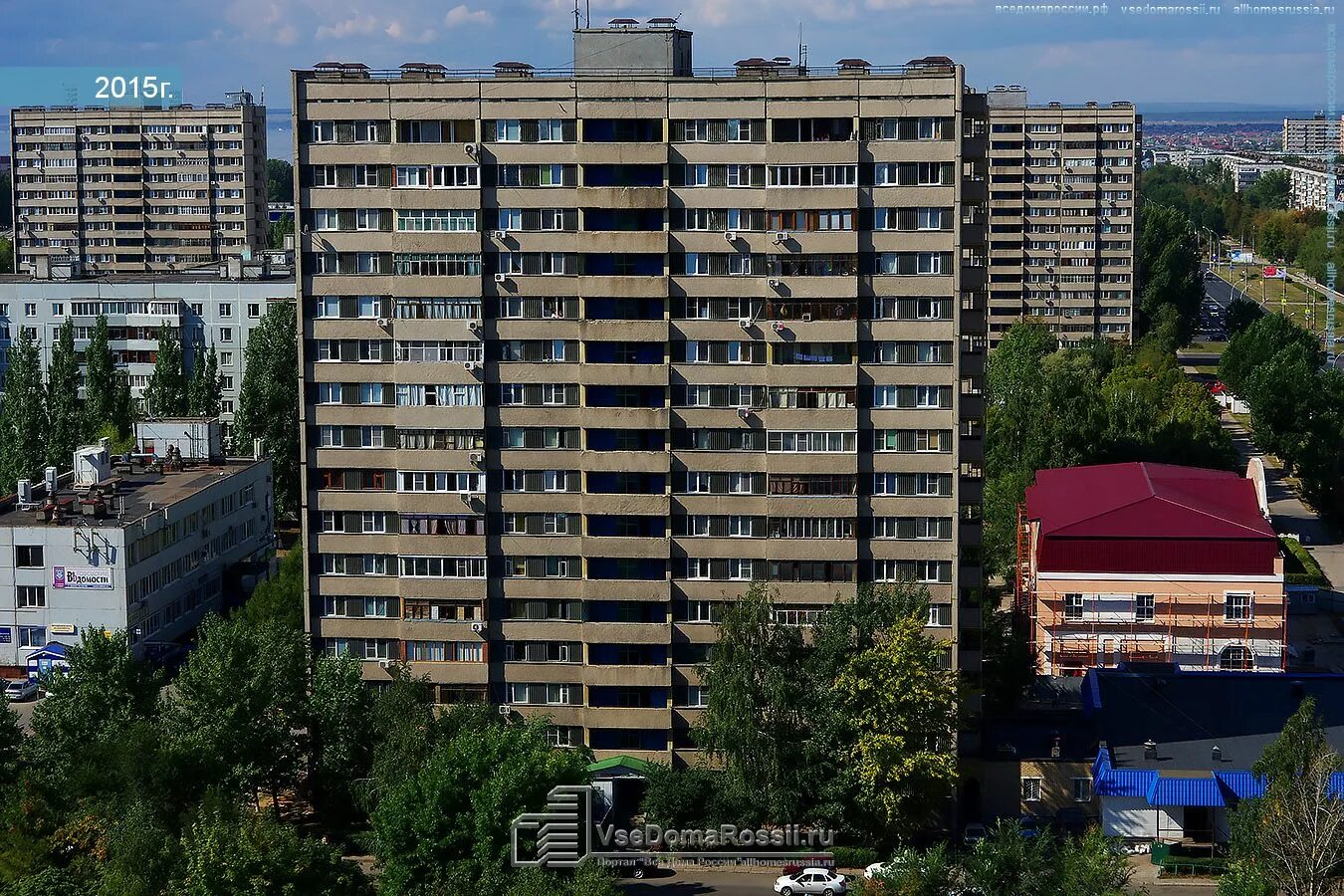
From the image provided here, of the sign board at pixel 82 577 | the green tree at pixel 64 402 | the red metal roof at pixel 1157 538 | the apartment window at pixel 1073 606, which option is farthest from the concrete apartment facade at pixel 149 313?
the apartment window at pixel 1073 606

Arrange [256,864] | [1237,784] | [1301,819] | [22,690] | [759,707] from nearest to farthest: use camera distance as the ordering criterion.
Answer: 1. [256,864]
2. [1301,819]
3. [759,707]
4. [1237,784]
5. [22,690]

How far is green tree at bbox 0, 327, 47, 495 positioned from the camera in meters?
80.8

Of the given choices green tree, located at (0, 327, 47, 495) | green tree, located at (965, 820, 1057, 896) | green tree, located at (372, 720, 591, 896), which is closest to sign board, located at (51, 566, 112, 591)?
green tree, located at (0, 327, 47, 495)

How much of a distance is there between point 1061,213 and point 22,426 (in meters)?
74.1

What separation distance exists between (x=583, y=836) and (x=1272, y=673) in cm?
2234

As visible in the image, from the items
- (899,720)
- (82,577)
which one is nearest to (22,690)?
(82,577)

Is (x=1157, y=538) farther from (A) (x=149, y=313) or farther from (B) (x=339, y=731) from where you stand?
(A) (x=149, y=313)

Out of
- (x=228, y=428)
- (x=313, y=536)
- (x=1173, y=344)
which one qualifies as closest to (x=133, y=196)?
(x=228, y=428)

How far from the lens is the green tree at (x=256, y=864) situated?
→ 113 feet

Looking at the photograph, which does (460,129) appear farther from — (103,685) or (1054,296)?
(1054,296)

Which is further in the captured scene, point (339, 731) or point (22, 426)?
point (22, 426)

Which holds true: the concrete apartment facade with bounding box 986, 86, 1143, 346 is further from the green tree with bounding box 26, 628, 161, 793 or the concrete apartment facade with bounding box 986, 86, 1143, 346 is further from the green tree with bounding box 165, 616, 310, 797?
the green tree with bounding box 26, 628, 161, 793

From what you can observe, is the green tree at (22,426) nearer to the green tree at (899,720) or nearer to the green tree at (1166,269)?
the green tree at (899,720)

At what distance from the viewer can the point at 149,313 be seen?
99125mm
